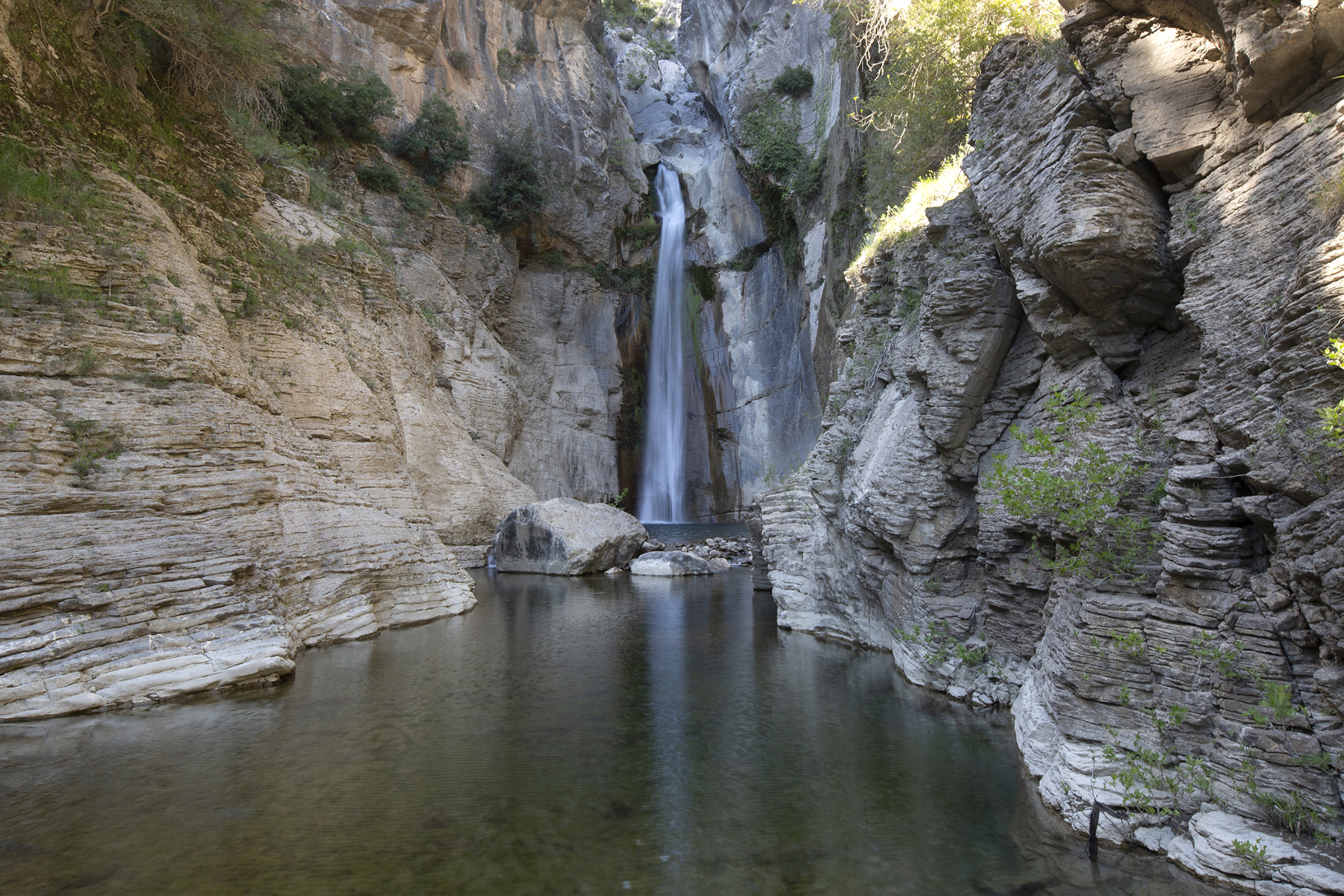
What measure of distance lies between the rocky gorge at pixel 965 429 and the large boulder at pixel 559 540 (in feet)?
7.39

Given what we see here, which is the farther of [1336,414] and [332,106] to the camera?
[332,106]

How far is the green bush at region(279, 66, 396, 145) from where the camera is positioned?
25.7m

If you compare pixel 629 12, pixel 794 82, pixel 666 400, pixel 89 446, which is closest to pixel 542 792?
pixel 89 446

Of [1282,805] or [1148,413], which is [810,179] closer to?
[1148,413]

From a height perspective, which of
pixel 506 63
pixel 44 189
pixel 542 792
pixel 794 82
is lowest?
pixel 542 792

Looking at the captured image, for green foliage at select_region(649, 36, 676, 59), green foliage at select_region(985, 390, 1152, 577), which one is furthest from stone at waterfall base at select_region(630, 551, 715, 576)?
green foliage at select_region(649, 36, 676, 59)

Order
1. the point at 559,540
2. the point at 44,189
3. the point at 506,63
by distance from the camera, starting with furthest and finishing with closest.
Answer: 1. the point at 506,63
2. the point at 559,540
3. the point at 44,189

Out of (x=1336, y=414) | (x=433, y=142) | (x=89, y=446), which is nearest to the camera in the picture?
(x=1336, y=414)

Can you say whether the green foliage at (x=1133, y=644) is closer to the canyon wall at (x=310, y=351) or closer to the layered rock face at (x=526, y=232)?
the canyon wall at (x=310, y=351)

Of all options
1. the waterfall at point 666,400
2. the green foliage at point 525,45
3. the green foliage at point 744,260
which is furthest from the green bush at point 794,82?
the green foliage at point 525,45

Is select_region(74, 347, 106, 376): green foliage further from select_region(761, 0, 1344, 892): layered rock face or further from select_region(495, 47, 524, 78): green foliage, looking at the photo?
select_region(495, 47, 524, 78): green foliage

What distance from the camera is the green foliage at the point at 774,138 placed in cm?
2911

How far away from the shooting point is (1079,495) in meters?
6.49

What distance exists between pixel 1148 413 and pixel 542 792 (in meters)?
6.33
